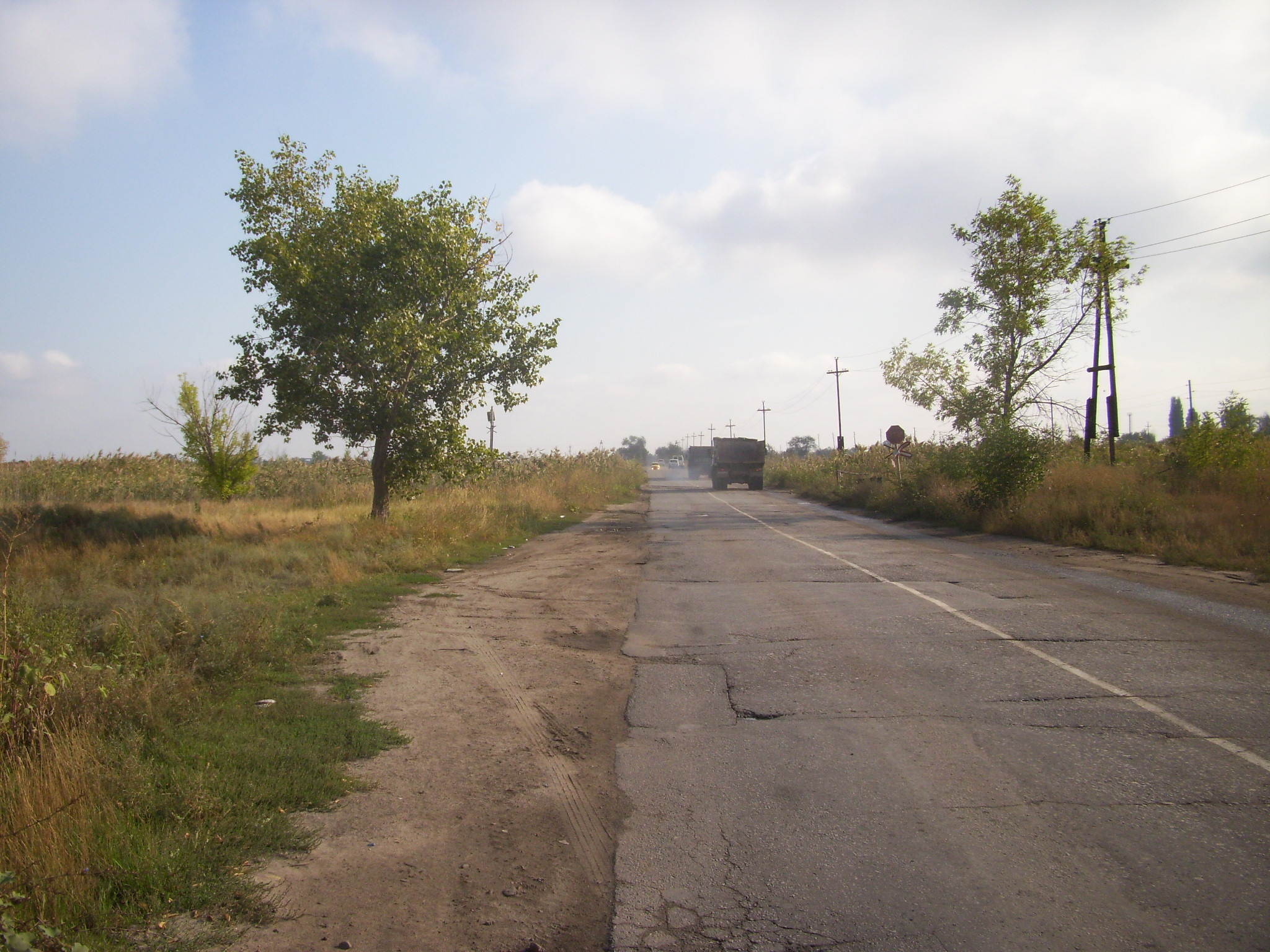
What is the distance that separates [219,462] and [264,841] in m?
23.1

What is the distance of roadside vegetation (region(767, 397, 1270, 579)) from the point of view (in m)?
14.9

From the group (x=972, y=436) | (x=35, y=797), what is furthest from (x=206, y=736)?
(x=972, y=436)

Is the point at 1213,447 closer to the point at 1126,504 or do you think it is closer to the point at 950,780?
the point at 1126,504

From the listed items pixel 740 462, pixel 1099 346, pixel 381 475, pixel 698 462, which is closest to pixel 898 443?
pixel 1099 346

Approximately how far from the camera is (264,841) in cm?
403

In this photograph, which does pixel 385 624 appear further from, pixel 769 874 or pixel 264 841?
pixel 769 874

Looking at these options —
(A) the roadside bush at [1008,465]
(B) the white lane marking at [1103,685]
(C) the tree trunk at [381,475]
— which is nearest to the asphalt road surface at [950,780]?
(B) the white lane marking at [1103,685]

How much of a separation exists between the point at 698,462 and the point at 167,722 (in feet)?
271

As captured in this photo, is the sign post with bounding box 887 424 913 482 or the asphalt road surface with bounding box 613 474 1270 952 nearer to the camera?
the asphalt road surface with bounding box 613 474 1270 952

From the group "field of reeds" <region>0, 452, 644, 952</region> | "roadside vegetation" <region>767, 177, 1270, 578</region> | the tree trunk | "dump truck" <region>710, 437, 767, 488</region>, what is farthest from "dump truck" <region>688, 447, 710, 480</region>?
"field of reeds" <region>0, 452, 644, 952</region>

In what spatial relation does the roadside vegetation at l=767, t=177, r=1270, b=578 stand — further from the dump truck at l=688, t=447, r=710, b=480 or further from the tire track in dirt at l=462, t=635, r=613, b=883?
the dump truck at l=688, t=447, r=710, b=480

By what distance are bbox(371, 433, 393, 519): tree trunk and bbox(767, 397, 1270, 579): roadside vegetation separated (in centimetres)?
1451

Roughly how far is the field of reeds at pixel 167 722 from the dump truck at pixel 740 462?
115 feet

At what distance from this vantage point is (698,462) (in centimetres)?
8725
